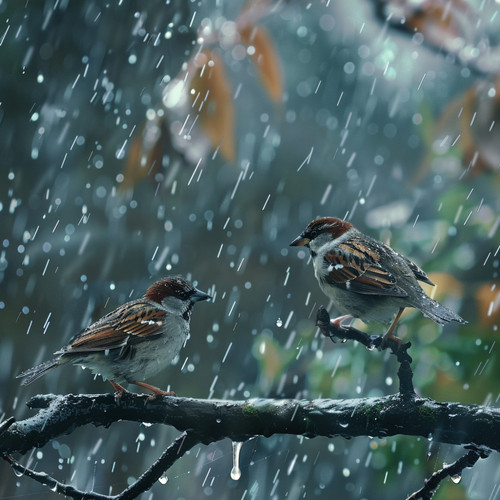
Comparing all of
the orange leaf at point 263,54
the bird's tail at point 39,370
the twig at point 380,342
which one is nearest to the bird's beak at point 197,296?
the bird's tail at point 39,370

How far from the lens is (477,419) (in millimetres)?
1076

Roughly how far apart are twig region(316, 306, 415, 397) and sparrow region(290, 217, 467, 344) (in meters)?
0.26

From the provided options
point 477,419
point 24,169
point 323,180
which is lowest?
point 24,169

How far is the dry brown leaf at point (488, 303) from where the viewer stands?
1939mm

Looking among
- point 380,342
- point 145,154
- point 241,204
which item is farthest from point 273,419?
point 241,204

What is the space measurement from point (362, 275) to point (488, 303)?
560 mm

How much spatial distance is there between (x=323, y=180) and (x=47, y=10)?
64.7 inches

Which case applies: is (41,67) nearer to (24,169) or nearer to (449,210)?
A: (24,169)

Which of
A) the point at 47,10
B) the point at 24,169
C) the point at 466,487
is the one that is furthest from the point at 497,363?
the point at 47,10

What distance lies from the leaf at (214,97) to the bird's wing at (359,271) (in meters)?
0.45

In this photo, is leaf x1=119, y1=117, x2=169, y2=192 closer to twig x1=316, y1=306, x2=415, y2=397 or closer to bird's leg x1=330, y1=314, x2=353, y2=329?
bird's leg x1=330, y1=314, x2=353, y2=329

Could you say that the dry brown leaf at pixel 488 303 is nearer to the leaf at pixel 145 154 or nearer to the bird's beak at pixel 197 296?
the bird's beak at pixel 197 296

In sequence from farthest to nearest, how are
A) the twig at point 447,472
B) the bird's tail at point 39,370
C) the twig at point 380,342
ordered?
the bird's tail at point 39,370
the twig at point 380,342
the twig at point 447,472

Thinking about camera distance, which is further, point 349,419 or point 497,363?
point 497,363
